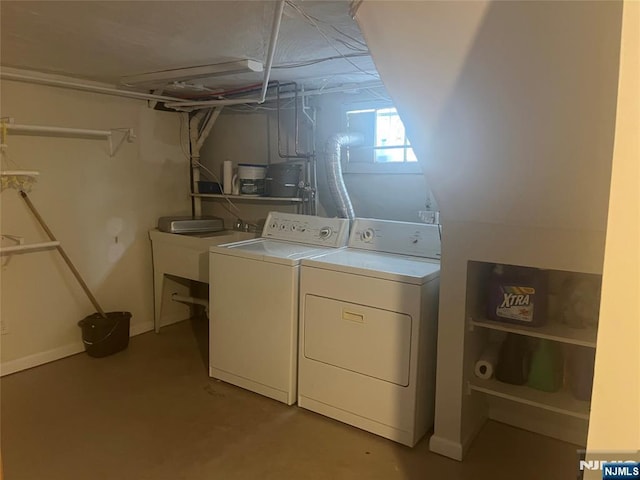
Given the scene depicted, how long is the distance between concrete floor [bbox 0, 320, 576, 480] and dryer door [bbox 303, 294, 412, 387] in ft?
1.14

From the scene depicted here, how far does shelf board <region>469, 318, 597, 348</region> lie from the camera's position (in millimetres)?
1955

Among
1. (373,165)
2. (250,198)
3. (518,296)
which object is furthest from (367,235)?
(250,198)

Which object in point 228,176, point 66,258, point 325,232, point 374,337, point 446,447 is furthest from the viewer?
point 228,176

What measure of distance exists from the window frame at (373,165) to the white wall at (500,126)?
38.4 inches

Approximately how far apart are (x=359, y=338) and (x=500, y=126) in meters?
1.26

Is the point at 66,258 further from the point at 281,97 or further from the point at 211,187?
the point at 281,97

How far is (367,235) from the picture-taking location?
9.25 feet

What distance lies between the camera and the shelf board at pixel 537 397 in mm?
1989

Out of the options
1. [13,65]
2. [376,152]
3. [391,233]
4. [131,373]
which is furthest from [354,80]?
[131,373]

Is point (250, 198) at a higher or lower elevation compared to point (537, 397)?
higher

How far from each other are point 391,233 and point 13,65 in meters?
2.46

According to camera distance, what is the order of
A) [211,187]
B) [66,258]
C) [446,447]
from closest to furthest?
[446,447] → [66,258] → [211,187]

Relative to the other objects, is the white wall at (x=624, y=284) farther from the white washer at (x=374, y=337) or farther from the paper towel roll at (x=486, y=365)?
the paper towel roll at (x=486, y=365)

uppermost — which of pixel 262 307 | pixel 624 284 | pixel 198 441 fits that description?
pixel 624 284
